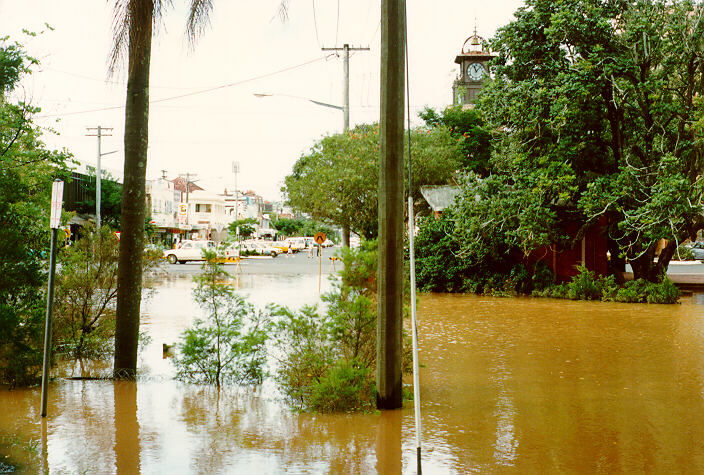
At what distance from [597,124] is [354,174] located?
1274 centimetres

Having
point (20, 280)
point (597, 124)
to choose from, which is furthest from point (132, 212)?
point (597, 124)

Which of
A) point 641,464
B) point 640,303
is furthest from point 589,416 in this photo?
point 640,303

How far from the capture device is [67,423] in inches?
264

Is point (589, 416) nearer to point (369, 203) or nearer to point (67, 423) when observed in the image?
point (67, 423)

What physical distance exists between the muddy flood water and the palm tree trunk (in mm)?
646

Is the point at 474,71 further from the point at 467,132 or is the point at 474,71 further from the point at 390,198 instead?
the point at 390,198

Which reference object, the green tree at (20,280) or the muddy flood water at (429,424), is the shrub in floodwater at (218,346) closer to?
the muddy flood water at (429,424)

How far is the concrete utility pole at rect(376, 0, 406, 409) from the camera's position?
23.5 feet

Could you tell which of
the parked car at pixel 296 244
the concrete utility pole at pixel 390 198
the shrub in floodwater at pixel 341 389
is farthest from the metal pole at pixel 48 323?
the parked car at pixel 296 244

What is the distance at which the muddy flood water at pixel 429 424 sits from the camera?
5723 mm

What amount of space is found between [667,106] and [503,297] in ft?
25.3

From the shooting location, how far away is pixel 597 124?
70.6 feet

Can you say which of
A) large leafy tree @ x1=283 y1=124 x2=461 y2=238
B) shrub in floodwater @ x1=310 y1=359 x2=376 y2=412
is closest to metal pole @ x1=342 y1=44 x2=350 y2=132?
large leafy tree @ x1=283 y1=124 x2=461 y2=238

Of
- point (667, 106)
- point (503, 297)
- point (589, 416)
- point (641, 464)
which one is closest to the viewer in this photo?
point (641, 464)
